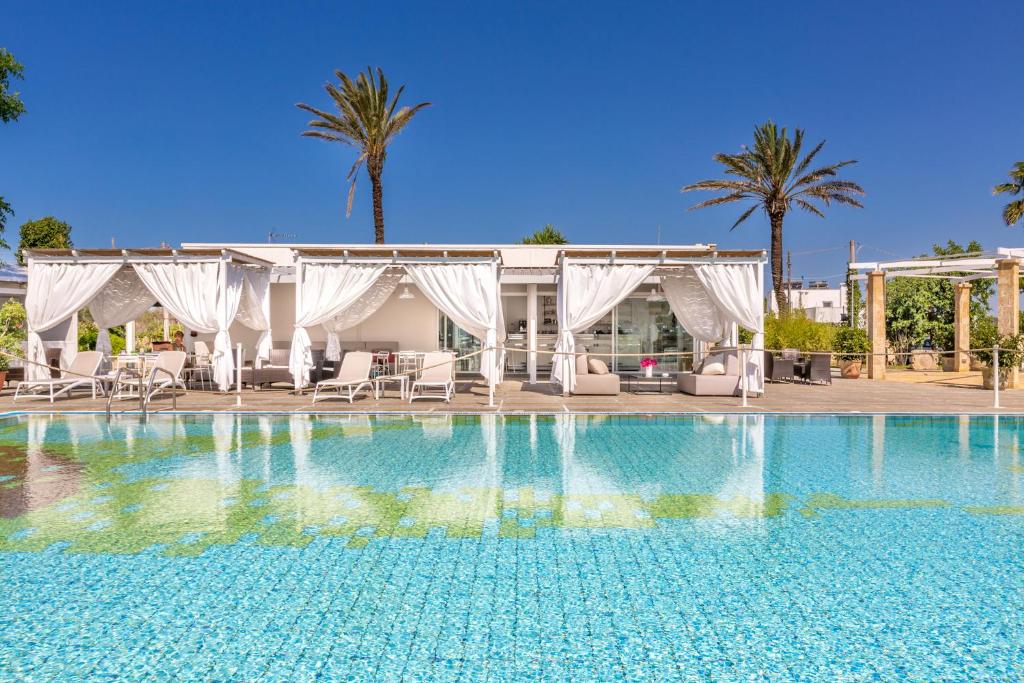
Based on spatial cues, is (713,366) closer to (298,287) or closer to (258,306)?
(298,287)

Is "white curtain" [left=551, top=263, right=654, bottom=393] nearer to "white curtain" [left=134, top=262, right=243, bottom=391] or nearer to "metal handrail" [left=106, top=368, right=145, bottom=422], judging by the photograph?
"white curtain" [left=134, top=262, right=243, bottom=391]

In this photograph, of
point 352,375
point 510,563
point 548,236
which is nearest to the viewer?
point 510,563

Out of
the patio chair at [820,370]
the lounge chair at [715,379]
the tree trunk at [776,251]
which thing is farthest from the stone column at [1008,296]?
the lounge chair at [715,379]

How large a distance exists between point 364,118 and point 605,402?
547 inches

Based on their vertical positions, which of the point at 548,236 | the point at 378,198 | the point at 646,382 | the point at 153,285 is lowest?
the point at 646,382

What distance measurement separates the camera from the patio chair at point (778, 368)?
1619cm

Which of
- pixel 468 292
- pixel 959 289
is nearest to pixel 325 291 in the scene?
pixel 468 292

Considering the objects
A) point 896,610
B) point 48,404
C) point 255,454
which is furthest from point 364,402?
point 896,610

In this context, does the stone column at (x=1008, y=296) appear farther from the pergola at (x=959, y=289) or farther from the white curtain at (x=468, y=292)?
the white curtain at (x=468, y=292)

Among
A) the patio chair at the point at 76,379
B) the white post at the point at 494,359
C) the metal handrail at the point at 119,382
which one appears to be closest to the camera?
the metal handrail at the point at 119,382

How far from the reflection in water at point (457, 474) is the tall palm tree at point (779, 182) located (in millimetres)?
12985

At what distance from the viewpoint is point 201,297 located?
13.2 metres

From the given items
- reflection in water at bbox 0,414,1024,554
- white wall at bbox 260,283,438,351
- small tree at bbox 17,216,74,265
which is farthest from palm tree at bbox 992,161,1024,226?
small tree at bbox 17,216,74,265

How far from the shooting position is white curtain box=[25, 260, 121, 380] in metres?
13.2
